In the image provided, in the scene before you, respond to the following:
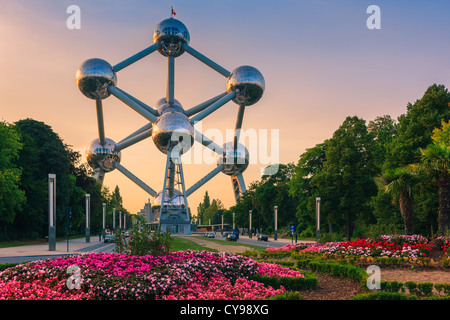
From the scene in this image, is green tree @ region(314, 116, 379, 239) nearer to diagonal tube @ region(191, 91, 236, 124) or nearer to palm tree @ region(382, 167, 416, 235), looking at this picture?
palm tree @ region(382, 167, 416, 235)

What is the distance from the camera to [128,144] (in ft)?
225

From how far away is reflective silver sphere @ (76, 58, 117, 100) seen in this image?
56500mm

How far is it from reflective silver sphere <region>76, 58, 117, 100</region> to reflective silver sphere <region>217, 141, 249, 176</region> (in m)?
23.7

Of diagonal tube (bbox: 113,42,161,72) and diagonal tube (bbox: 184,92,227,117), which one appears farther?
diagonal tube (bbox: 184,92,227,117)

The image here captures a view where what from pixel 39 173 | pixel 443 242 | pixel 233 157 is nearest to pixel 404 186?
pixel 443 242

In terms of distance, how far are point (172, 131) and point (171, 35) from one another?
1346 centimetres

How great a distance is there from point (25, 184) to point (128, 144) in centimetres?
2215

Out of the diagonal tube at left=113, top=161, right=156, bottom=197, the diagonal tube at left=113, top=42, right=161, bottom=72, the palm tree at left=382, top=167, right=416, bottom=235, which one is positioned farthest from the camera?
the diagonal tube at left=113, top=161, right=156, bottom=197

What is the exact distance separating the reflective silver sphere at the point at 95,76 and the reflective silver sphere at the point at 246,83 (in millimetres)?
15533

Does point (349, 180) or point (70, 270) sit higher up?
point (349, 180)

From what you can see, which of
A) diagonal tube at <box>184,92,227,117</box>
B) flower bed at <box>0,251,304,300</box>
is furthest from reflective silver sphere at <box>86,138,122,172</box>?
flower bed at <box>0,251,304,300</box>

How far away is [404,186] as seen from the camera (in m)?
19.7
